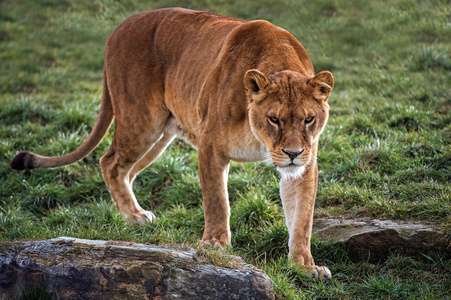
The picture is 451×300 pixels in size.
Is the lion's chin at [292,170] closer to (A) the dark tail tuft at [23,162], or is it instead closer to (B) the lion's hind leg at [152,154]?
(B) the lion's hind leg at [152,154]

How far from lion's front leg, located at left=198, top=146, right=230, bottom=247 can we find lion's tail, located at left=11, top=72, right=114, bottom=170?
5.56ft

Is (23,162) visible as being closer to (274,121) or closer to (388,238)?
(274,121)

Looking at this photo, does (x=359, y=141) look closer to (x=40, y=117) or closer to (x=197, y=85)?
(x=197, y=85)

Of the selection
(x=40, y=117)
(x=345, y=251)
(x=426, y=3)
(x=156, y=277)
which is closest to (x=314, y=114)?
(x=345, y=251)

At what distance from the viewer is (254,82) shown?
362 cm

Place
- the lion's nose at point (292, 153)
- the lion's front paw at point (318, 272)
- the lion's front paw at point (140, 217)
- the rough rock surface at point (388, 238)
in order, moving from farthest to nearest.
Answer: the lion's front paw at point (140, 217)
the rough rock surface at point (388, 238)
the lion's front paw at point (318, 272)
the lion's nose at point (292, 153)

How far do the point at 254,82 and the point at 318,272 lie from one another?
A: 140 centimetres

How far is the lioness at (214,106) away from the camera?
11.8 feet

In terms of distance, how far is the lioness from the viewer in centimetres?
358

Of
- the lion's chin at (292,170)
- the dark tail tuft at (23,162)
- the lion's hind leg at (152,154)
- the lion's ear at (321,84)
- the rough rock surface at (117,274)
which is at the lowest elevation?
the lion's hind leg at (152,154)

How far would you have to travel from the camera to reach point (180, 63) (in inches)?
185

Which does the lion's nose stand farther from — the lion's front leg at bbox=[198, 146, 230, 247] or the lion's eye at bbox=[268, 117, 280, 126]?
the lion's front leg at bbox=[198, 146, 230, 247]

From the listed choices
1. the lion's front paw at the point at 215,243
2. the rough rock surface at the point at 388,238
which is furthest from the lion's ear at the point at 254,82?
the rough rock surface at the point at 388,238

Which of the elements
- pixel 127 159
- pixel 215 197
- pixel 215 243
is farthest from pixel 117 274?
pixel 127 159
